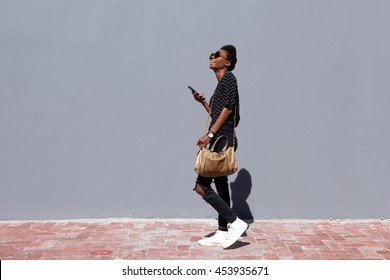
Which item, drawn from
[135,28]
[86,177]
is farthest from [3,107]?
[135,28]

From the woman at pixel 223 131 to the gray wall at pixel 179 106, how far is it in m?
0.72

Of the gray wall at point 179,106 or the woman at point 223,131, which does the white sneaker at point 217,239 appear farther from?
the gray wall at point 179,106

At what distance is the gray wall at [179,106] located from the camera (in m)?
5.72

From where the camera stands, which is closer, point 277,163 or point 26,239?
point 26,239

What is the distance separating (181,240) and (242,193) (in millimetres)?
950

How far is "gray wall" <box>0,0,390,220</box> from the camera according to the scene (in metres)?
5.72

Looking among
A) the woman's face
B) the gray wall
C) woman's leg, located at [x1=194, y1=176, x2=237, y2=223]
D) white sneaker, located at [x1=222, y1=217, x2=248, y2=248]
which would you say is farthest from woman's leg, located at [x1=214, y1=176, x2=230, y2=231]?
the woman's face

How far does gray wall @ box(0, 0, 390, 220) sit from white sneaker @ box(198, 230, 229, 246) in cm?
74

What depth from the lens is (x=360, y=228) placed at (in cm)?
558

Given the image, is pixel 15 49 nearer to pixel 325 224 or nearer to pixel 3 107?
pixel 3 107

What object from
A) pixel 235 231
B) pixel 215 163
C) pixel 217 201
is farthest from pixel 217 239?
pixel 215 163

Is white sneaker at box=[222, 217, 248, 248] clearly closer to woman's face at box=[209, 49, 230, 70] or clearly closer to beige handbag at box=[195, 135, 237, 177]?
beige handbag at box=[195, 135, 237, 177]

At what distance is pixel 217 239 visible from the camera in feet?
16.6

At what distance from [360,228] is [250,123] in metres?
1.47
